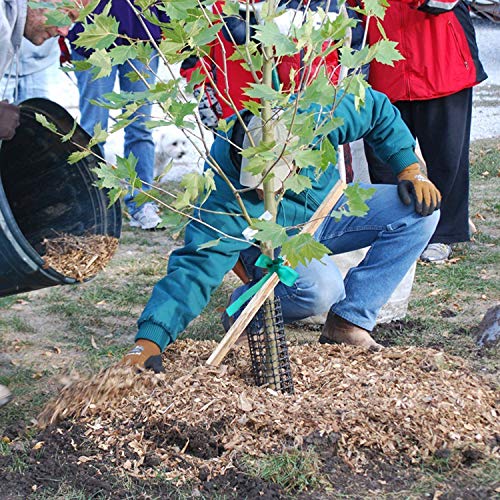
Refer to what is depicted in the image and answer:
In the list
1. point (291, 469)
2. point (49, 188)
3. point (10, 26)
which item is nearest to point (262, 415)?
point (291, 469)

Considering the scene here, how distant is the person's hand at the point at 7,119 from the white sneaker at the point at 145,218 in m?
3.06

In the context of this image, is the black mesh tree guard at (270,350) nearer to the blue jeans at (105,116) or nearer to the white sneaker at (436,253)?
the white sneaker at (436,253)

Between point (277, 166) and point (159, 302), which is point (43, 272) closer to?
point (159, 302)

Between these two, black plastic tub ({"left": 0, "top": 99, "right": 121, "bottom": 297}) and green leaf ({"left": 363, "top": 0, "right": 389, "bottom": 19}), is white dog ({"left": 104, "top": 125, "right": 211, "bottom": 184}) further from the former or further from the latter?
green leaf ({"left": 363, "top": 0, "right": 389, "bottom": 19})

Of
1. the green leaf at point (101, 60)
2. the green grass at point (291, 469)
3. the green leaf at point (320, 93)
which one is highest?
the green leaf at point (101, 60)

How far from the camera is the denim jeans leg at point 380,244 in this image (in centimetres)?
346

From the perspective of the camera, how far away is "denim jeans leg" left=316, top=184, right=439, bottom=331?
346 cm

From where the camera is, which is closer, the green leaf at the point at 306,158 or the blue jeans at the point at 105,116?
the green leaf at the point at 306,158

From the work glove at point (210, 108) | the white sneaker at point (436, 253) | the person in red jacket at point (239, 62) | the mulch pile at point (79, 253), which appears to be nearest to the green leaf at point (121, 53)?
the mulch pile at point (79, 253)

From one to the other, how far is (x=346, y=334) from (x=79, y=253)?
Answer: 1.10m

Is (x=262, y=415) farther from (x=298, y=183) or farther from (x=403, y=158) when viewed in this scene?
→ (x=403, y=158)

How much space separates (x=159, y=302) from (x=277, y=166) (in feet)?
2.19

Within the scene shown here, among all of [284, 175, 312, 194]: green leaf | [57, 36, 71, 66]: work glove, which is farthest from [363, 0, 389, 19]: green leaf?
[57, 36, 71, 66]: work glove

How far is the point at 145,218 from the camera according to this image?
5805 mm
